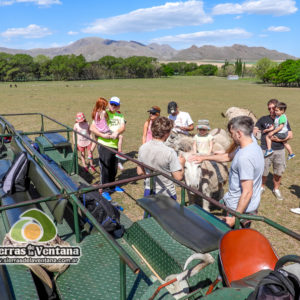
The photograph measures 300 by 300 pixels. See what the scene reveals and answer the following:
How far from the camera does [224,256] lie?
2125 millimetres

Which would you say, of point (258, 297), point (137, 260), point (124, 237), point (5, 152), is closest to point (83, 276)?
point (137, 260)

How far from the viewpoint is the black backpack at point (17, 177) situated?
4453mm

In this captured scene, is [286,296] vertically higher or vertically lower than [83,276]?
higher

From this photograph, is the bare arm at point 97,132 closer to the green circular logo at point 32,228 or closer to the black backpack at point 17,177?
the black backpack at point 17,177

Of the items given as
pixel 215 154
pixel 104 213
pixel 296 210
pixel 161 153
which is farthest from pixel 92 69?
pixel 104 213

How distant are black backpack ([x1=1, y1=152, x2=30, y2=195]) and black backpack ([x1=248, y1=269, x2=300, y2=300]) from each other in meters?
4.22

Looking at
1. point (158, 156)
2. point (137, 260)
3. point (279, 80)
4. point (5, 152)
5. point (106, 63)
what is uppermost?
point (106, 63)

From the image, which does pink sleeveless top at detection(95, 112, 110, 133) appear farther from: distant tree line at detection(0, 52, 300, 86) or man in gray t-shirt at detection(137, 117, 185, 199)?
distant tree line at detection(0, 52, 300, 86)

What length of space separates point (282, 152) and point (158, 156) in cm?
351

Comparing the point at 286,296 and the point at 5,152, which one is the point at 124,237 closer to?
the point at 286,296

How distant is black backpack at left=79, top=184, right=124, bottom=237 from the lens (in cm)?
324

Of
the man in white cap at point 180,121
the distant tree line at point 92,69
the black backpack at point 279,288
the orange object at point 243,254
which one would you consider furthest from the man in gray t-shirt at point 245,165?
the distant tree line at point 92,69

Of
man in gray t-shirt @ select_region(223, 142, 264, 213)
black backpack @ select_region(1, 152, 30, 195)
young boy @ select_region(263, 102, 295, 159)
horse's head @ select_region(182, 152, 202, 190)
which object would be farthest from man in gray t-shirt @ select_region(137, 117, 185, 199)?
young boy @ select_region(263, 102, 295, 159)

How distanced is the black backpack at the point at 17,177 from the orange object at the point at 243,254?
12.2 ft
